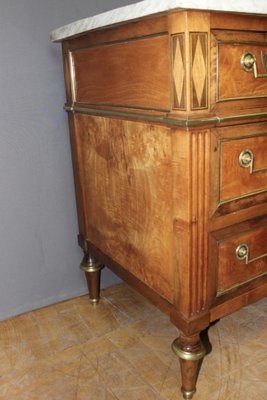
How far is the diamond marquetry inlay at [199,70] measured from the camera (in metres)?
0.78

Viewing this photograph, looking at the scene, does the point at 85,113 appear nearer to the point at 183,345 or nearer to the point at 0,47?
the point at 0,47

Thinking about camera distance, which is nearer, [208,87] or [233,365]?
[208,87]

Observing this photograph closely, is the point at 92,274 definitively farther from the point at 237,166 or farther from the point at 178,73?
the point at 178,73

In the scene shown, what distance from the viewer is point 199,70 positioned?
2.62ft

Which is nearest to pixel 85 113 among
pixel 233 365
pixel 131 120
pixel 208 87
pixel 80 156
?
pixel 80 156

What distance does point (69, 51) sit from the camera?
1.22 m

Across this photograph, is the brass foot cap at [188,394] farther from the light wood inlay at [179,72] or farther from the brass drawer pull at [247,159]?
the light wood inlay at [179,72]

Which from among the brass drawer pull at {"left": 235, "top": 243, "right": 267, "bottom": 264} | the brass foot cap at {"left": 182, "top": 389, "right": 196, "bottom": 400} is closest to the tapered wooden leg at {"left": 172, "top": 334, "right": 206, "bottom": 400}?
the brass foot cap at {"left": 182, "top": 389, "right": 196, "bottom": 400}

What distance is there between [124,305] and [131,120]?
737mm

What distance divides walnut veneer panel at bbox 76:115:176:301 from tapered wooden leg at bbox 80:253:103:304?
3.9 inches

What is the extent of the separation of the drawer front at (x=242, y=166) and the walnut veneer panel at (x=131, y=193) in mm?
121

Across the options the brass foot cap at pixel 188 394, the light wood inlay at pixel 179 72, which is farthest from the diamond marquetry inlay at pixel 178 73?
the brass foot cap at pixel 188 394

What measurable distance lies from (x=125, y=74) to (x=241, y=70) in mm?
278

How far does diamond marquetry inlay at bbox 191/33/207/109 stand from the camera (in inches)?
30.7
